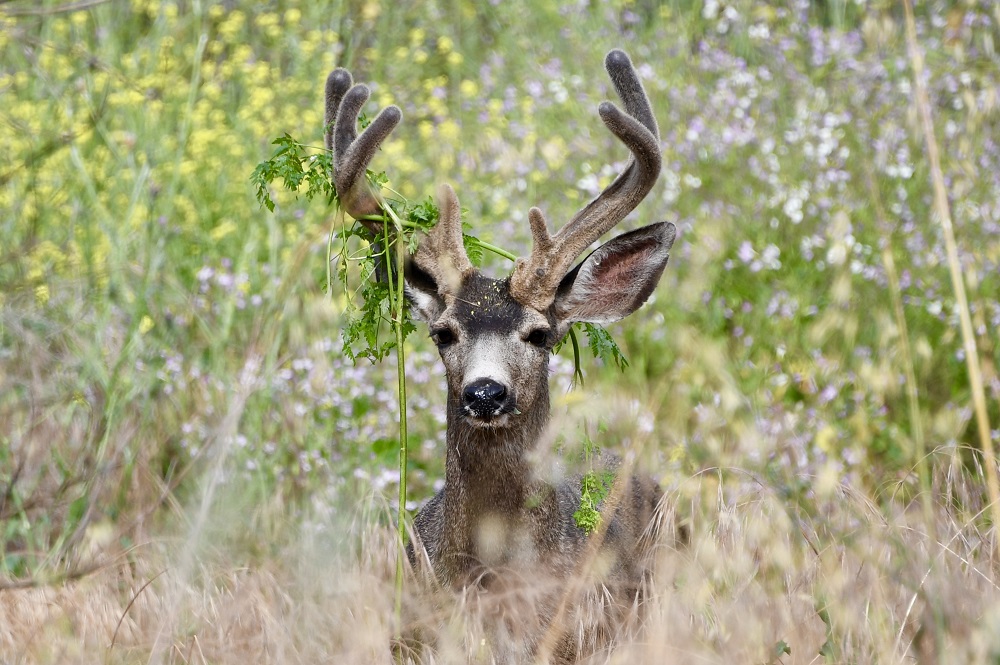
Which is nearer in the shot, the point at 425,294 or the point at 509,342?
the point at 509,342

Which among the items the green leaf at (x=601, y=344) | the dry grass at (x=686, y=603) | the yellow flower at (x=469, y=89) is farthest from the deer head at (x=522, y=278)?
the yellow flower at (x=469, y=89)

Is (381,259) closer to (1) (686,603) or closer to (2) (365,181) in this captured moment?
(2) (365,181)

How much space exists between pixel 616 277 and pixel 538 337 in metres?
0.47

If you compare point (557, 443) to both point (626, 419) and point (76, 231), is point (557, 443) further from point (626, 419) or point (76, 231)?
point (76, 231)

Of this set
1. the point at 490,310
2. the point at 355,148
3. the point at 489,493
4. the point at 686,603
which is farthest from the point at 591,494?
the point at 355,148

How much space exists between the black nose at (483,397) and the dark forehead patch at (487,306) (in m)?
0.34

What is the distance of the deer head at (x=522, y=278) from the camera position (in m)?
4.05

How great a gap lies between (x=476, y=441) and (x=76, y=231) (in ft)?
13.7

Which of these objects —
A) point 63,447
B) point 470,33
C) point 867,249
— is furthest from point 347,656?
point 470,33

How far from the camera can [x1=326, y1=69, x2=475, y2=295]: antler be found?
3.92m

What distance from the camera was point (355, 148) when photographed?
3916mm

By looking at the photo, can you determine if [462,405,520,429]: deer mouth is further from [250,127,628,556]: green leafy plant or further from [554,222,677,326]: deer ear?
[554,222,677,326]: deer ear

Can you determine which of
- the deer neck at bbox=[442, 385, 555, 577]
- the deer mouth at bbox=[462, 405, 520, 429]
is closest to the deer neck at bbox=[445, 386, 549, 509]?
the deer neck at bbox=[442, 385, 555, 577]

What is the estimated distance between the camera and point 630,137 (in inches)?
165
